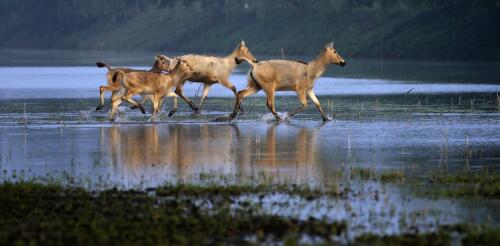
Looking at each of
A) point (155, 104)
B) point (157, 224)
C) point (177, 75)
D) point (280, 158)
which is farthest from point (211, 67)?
point (157, 224)

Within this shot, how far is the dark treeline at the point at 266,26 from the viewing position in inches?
3002

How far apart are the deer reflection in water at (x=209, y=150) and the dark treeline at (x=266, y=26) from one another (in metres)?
44.5

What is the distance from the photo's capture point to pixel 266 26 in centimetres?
10856

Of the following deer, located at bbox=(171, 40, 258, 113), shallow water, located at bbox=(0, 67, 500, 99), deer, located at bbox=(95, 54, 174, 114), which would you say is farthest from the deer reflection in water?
shallow water, located at bbox=(0, 67, 500, 99)

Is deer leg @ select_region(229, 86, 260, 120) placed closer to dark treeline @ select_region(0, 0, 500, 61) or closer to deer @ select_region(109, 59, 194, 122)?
A: deer @ select_region(109, 59, 194, 122)

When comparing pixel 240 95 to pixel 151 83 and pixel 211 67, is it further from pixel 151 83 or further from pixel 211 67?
pixel 211 67

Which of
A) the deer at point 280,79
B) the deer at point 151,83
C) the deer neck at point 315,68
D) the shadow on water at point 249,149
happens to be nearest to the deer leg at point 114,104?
the deer at point 151,83

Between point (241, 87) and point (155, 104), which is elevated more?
point (241, 87)

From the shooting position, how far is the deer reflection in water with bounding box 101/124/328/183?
1819 centimetres

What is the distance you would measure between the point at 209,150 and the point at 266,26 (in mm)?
87894

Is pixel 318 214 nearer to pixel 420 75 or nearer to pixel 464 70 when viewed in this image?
pixel 420 75

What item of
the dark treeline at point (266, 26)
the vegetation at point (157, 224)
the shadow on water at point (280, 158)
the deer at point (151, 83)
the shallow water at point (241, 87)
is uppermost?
the dark treeline at point (266, 26)

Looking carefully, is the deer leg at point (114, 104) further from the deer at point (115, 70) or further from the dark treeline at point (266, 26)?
the dark treeline at point (266, 26)

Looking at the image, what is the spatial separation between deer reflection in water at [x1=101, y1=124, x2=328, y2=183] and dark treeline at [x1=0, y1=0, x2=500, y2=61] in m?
44.5
